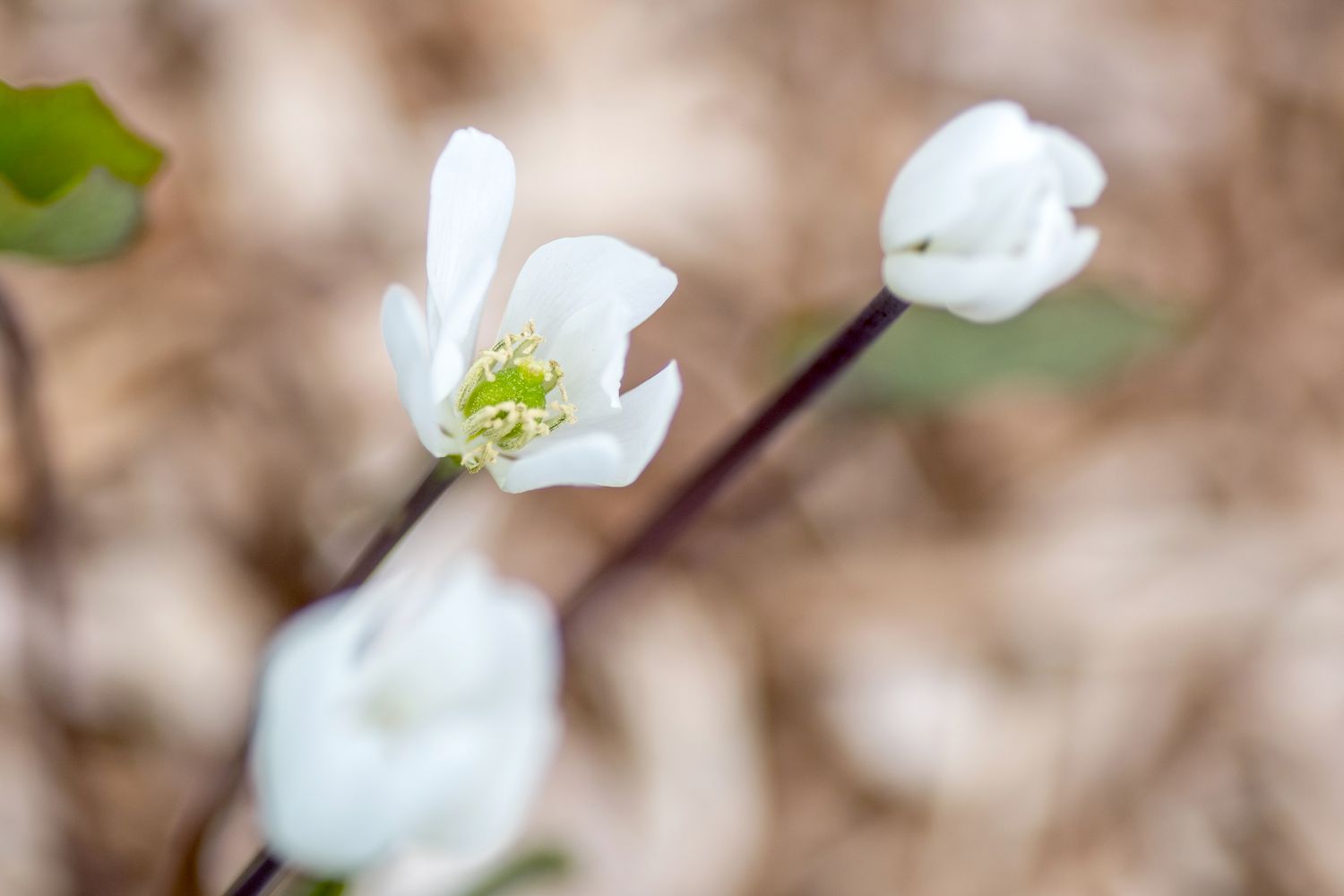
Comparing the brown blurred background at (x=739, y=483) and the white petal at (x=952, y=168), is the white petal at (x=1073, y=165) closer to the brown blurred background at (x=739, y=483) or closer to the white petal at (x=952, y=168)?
the white petal at (x=952, y=168)

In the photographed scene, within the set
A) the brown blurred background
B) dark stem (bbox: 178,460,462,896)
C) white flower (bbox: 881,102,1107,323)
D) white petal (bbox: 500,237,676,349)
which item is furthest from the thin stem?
the brown blurred background

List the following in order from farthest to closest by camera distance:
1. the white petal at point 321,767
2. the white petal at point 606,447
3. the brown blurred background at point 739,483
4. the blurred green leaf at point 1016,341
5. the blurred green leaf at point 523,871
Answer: the brown blurred background at point 739,483 → the blurred green leaf at point 1016,341 → the blurred green leaf at point 523,871 → the white petal at point 606,447 → the white petal at point 321,767

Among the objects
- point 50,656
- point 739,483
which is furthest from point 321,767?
point 739,483

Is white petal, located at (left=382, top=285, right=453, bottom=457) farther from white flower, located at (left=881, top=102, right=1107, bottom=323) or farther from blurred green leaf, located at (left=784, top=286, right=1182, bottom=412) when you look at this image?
blurred green leaf, located at (left=784, top=286, right=1182, bottom=412)

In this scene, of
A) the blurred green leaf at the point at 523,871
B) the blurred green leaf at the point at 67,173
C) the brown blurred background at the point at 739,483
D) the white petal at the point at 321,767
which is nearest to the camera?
the white petal at the point at 321,767

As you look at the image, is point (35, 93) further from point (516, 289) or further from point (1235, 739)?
point (1235, 739)

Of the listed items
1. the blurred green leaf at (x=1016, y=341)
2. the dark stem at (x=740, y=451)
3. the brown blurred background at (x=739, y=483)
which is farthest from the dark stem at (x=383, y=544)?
the brown blurred background at (x=739, y=483)

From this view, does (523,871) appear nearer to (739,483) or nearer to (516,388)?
(516,388)

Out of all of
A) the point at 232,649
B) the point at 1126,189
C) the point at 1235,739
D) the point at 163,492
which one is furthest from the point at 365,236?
the point at 1235,739
